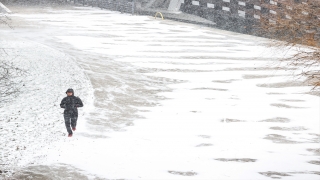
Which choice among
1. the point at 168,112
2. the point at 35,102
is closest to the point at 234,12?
the point at 168,112

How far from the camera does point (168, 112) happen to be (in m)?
12.9

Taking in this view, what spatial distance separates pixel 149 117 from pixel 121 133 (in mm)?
1423

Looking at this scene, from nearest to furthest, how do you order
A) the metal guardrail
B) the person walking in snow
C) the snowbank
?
the snowbank < the person walking in snow < the metal guardrail

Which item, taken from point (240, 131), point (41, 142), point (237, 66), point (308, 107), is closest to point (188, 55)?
point (237, 66)

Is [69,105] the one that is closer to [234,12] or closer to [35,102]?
[35,102]

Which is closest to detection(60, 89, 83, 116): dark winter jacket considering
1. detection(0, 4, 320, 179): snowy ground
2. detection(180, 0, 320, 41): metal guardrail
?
detection(0, 4, 320, 179): snowy ground

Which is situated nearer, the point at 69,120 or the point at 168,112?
the point at 69,120

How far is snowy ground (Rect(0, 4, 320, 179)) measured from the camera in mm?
9266

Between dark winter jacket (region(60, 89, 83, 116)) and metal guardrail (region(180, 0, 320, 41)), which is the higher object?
metal guardrail (region(180, 0, 320, 41))

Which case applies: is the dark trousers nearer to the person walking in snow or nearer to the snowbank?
the person walking in snow

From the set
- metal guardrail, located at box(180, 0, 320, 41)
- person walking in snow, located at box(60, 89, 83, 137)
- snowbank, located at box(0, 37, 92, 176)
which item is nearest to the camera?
snowbank, located at box(0, 37, 92, 176)

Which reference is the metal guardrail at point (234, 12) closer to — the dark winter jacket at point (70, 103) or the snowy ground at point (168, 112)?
the snowy ground at point (168, 112)

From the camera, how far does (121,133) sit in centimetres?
1100

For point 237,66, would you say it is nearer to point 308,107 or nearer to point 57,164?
point 308,107
